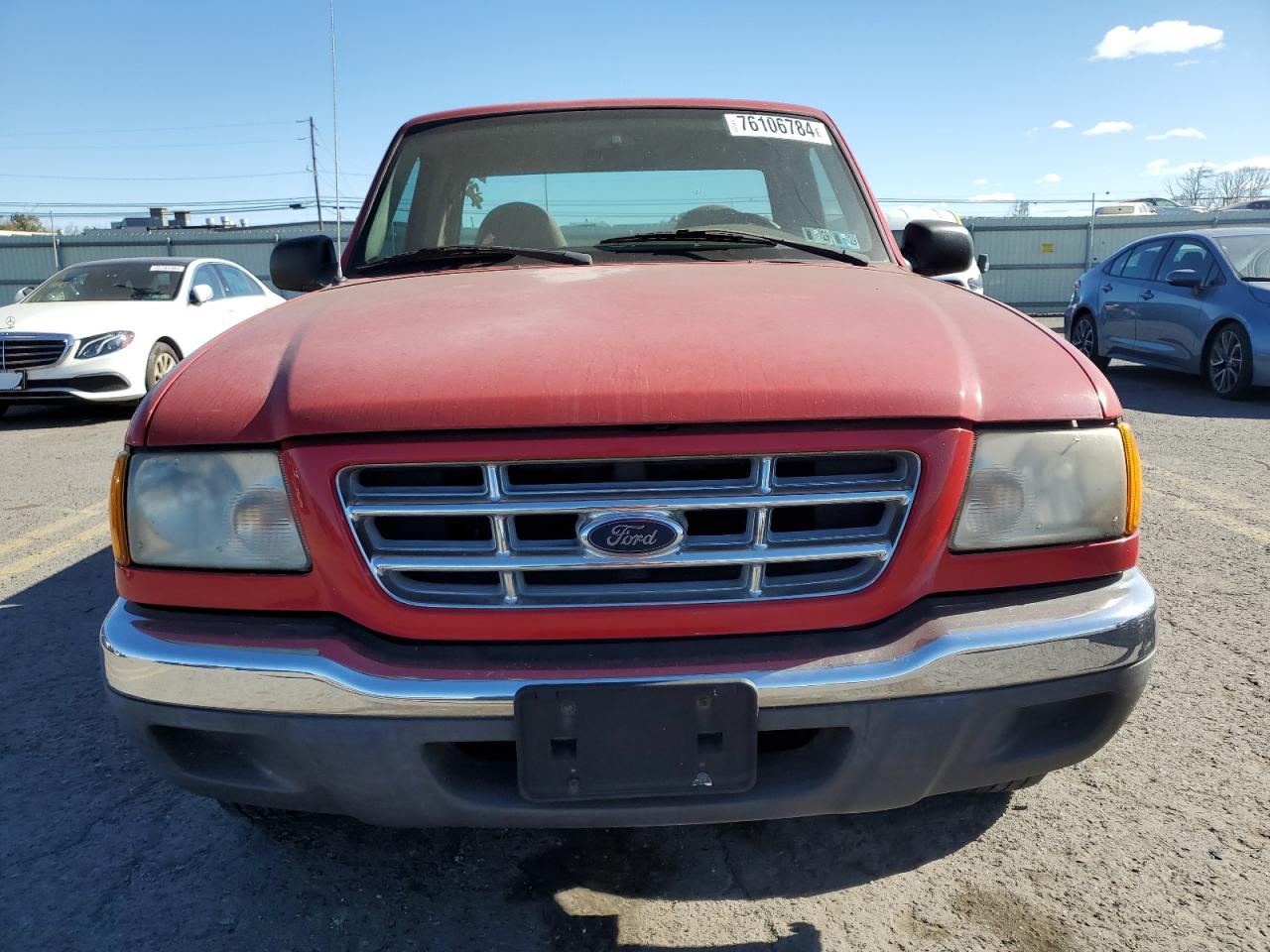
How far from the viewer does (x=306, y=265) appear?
9.10ft

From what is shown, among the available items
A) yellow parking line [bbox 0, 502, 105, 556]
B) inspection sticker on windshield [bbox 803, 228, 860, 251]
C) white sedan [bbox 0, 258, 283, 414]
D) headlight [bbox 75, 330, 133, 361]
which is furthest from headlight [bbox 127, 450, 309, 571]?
headlight [bbox 75, 330, 133, 361]

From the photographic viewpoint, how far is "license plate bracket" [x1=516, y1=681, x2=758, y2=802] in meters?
1.46

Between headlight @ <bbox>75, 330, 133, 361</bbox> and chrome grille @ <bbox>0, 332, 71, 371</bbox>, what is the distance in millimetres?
132

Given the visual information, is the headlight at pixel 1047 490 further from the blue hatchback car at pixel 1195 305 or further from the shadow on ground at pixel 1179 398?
the blue hatchback car at pixel 1195 305

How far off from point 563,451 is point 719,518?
0.97 feet

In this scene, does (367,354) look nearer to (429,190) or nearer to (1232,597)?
(429,190)

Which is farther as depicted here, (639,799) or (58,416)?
(58,416)

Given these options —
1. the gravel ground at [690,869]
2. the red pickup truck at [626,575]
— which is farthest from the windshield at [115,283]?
the red pickup truck at [626,575]

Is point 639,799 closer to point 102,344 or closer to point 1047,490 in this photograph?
point 1047,490

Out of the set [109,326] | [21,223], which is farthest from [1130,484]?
[21,223]

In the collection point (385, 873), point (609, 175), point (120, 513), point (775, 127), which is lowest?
point (385, 873)

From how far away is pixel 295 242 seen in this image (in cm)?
281

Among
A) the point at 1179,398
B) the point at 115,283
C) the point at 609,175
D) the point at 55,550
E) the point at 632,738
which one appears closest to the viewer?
the point at 632,738

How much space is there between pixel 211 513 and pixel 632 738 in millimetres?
815
